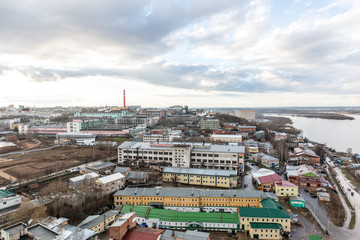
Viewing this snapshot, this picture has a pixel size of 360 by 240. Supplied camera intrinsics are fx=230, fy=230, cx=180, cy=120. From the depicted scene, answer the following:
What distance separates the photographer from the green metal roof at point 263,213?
7.32 metres

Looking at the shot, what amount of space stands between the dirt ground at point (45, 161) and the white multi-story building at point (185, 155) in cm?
259

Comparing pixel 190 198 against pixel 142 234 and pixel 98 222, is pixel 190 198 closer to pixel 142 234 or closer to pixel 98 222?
pixel 142 234

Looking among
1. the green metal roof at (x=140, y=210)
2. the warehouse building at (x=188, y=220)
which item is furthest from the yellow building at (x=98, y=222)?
the warehouse building at (x=188, y=220)

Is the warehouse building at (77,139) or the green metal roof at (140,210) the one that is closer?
the green metal roof at (140,210)

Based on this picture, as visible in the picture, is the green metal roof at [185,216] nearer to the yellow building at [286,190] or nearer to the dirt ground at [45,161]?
the yellow building at [286,190]

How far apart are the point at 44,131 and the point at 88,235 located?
78.0 feet

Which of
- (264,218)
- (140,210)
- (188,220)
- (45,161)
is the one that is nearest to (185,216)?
(188,220)

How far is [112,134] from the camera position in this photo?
2477 centimetres

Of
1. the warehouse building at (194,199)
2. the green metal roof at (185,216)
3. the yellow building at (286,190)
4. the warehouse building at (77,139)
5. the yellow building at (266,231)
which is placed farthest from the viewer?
the warehouse building at (77,139)

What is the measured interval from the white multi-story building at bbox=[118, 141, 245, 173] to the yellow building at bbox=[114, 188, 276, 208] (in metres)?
4.45

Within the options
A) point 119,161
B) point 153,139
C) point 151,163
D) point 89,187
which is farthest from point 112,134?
point 89,187

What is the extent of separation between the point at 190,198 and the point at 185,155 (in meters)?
4.72

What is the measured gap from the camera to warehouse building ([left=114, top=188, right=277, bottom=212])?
28.2 ft

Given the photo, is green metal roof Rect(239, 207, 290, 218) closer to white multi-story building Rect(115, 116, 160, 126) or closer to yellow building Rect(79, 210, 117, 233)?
yellow building Rect(79, 210, 117, 233)
